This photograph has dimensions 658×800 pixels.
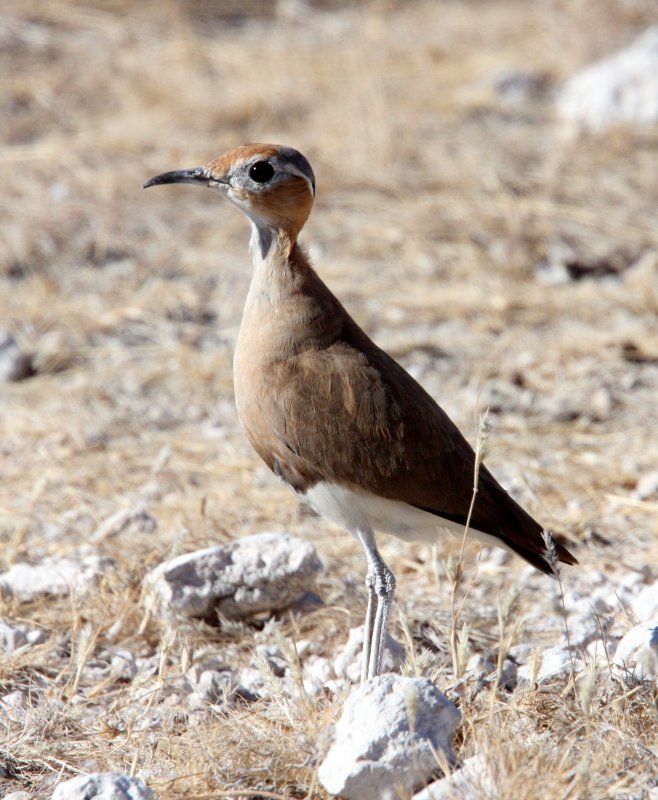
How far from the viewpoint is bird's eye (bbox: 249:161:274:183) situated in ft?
11.3

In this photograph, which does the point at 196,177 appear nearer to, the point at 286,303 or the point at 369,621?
the point at 286,303

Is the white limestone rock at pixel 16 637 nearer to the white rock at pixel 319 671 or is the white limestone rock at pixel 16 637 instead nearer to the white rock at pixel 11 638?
the white rock at pixel 11 638

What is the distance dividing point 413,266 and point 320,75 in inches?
128

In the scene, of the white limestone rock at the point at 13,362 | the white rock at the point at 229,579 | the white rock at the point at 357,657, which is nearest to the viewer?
the white rock at the point at 357,657

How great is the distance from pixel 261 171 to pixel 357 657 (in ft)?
4.82

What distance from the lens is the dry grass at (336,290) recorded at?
3.06 metres

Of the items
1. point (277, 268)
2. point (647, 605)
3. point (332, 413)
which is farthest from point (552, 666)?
point (277, 268)

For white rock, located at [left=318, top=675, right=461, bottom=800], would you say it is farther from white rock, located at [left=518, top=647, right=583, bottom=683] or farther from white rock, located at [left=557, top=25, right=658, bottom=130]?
white rock, located at [left=557, top=25, right=658, bottom=130]

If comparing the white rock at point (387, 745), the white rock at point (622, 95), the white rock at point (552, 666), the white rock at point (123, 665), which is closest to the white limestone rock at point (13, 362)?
the white rock at point (123, 665)

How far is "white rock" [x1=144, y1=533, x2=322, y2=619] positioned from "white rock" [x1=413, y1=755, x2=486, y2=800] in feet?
4.20

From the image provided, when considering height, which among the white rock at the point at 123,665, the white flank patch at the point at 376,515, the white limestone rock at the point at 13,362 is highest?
the white flank patch at the point at 376,515

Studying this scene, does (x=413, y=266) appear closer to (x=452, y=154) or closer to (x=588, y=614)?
(x=452, y=154)

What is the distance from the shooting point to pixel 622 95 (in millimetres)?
8922

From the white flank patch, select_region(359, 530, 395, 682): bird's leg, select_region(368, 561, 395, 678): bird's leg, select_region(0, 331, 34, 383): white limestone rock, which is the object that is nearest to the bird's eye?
the white flank patch
